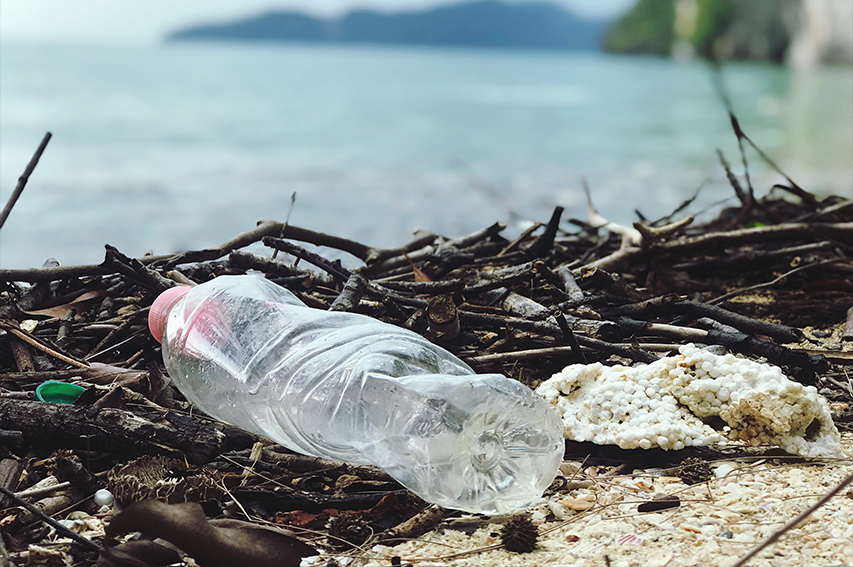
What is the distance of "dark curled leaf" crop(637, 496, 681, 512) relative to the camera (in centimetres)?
158

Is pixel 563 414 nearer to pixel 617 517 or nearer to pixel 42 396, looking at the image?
pixel 617 517

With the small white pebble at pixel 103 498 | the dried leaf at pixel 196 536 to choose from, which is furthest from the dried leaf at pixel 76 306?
the dried leaf at pixel 196 536

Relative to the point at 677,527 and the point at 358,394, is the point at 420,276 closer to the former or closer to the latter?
the point at 358,394

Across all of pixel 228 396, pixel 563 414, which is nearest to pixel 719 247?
pixel 563 414

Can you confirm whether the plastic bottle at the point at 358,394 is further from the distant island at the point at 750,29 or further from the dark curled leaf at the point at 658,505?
the distant island at the point at 750,29

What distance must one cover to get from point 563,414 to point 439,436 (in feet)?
1.56

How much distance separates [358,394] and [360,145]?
46.8 feet

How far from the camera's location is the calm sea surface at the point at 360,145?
8945mm

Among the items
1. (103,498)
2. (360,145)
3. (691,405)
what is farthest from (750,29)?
(103,498)

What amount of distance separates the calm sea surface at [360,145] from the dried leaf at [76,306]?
821 millimetres

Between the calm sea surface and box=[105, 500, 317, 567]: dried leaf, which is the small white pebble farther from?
the calm sea surface

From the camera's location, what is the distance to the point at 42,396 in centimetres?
203

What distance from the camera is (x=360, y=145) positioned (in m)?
15.6

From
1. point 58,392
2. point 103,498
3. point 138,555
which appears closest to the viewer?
point 138,555
